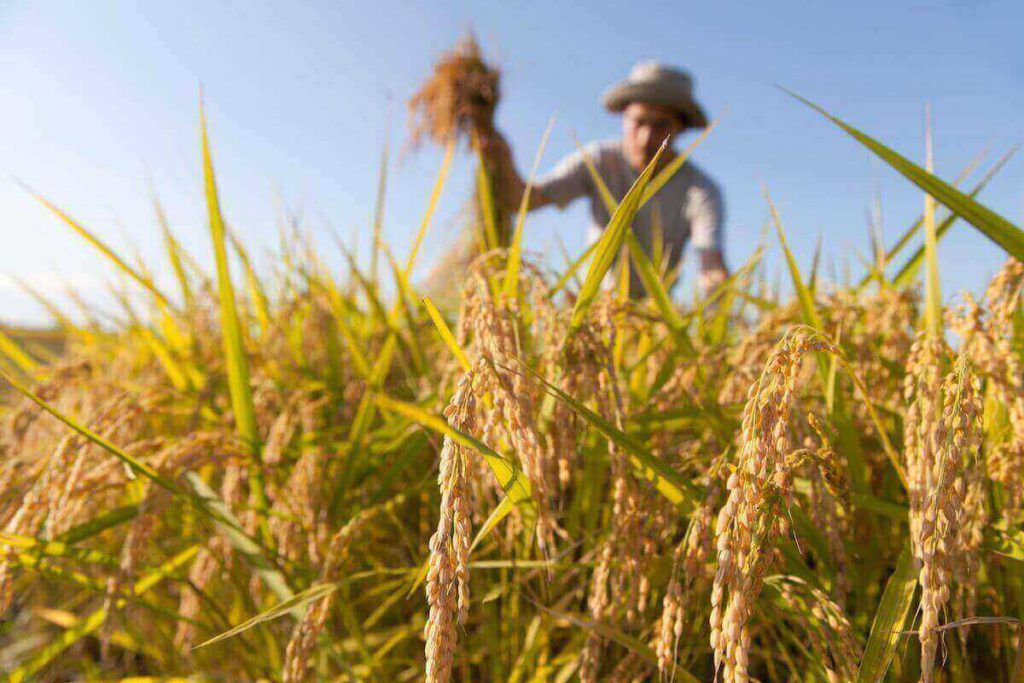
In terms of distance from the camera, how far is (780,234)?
43.9 inches

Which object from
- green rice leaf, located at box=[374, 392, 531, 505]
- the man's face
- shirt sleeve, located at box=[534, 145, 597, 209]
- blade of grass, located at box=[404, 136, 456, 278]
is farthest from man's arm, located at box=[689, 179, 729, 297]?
green rice leaf, located at box=[374, 392, 531, 505]

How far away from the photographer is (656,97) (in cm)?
542

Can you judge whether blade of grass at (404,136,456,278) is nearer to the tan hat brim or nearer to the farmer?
the farmer

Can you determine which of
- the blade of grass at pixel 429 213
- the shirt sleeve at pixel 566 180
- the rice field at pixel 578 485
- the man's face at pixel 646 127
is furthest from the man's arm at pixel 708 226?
the blade of grass at pixel 429 213

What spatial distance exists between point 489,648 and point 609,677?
0.33 m

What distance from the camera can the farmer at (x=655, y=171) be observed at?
5.07 metres

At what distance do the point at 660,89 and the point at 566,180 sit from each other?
1.25 meters

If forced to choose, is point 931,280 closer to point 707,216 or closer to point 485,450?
point 485,450

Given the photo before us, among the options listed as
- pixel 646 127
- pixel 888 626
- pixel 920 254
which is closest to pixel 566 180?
pixel 646 127

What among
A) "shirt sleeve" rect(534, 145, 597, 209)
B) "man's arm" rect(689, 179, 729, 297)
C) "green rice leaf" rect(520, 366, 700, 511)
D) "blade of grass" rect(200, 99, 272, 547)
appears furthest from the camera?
"shirt sleeve" rect(534, 145, 597, 209)

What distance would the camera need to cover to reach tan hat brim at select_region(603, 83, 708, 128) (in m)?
5.41

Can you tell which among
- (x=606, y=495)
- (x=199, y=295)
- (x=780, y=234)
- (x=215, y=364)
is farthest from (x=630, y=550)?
(x=199, y=295)

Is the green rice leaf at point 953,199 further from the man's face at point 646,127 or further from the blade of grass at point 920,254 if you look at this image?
the man's face at point 646,127

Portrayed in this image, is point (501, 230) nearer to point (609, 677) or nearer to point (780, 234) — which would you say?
point (780, 234)
